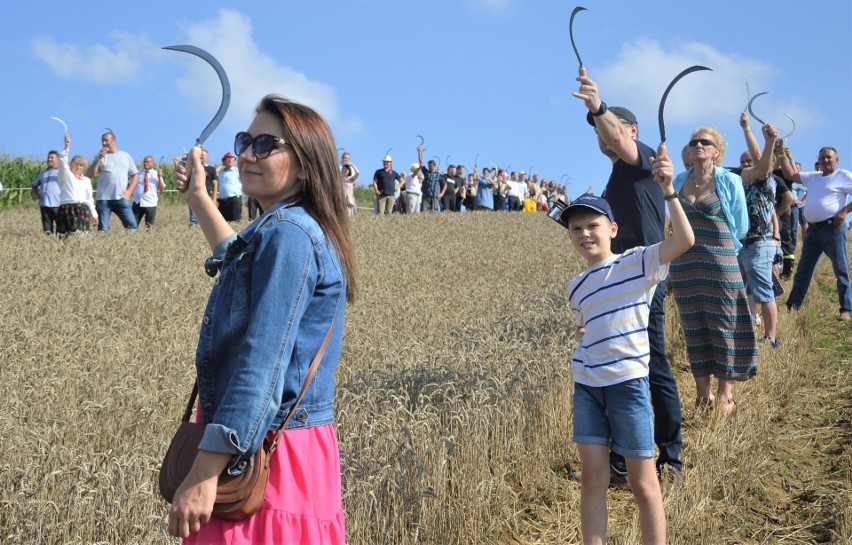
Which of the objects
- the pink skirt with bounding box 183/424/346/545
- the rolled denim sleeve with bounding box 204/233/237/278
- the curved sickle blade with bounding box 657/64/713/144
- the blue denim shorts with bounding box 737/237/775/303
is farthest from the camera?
the blue denim shorts with bounding box 737/237/775/303

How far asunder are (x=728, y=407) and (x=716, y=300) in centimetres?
77

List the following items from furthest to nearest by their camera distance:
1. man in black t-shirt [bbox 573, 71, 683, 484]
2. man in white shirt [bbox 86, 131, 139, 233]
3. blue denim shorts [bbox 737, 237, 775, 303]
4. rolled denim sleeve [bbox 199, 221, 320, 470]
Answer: man in white shirt [bbox 86, 131, 139, 233]
blue denim shorts [bbox 737, 237, 775, 303]
man in black t-shirt [bbox 573, 71, 683, 484]
rolled denim sleeve [bbox 199, 221, 320, 470]

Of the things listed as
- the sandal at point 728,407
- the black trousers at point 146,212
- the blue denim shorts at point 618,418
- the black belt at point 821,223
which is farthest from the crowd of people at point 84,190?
the blue denim shorts at point 618,418

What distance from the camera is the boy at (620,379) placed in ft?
13.0

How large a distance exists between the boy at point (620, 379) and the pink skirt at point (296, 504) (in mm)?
1835

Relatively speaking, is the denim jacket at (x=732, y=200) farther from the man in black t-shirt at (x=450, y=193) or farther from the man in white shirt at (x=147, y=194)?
the man in black t-shirt at (x=450, y=193)

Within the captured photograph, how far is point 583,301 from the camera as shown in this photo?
13.7 feet

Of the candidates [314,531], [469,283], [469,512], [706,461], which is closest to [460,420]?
[469,512]

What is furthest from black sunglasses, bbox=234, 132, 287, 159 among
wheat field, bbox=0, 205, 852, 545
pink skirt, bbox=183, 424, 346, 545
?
wheat field, bbox=0, 205, 852, 545

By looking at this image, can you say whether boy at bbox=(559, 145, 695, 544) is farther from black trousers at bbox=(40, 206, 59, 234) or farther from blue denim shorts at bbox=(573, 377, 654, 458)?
black trousers at bbox=(40, 206, 59, 234)

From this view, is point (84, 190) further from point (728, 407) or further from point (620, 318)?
point (620, 318)

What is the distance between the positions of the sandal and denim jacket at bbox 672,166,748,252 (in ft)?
3.64

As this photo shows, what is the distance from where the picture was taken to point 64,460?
405 centimetres

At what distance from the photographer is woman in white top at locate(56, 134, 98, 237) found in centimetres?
1522
